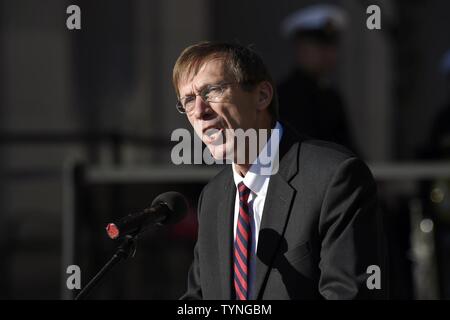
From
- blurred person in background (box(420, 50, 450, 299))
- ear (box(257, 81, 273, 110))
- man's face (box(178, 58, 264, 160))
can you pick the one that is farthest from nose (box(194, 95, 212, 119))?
blurred person in background (box(420, 50, 450, 299))

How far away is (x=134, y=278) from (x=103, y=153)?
2.76 m

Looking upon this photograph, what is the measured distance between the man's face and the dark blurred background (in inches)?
203

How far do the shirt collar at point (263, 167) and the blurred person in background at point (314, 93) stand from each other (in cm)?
206

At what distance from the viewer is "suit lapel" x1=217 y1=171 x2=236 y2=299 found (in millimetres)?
2693

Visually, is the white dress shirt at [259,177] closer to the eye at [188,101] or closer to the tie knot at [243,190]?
the tie knot at [243,190]

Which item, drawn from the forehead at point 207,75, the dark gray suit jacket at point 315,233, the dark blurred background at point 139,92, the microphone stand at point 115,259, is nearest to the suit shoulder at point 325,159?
the dark gray suit jacket at point 315,233

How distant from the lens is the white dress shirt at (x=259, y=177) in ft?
8.91

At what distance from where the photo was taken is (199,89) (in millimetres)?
2602

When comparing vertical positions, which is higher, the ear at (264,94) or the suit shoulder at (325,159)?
the ear at (264,94)

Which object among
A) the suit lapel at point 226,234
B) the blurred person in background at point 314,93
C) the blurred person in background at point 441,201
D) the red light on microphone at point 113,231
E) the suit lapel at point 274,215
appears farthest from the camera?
the blurred person in background at point 441,201

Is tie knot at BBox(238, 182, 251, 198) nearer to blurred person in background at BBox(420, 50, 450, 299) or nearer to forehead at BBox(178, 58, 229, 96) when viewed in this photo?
forehead at BBox(178, 58, 229, 96)

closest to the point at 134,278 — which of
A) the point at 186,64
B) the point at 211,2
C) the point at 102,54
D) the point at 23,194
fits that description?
the point at 23,194
